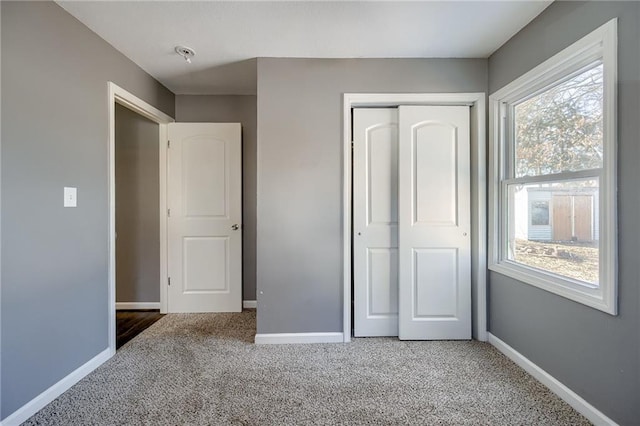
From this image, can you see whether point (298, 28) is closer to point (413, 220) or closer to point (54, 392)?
point (413, 220)

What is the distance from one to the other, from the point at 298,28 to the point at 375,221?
1.55 meters

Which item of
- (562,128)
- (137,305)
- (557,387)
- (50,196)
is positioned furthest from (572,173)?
(137,305)

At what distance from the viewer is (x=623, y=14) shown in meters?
1.33

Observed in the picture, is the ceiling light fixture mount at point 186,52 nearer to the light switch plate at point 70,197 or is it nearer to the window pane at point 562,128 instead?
the light switch plate at point 70,197

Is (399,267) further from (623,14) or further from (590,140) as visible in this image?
(623,14)

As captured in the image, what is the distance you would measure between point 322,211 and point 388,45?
53.5 inches

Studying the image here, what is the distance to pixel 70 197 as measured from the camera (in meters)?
1.81

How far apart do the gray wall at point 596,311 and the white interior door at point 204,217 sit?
2.56 m

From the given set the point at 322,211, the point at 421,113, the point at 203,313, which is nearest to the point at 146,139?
the point at 203,313

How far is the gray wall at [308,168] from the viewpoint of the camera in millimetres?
2338

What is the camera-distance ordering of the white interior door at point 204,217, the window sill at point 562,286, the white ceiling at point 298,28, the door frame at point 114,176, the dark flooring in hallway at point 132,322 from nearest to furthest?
the window sill at point 562,286 < the white ceiling at point 298,28 < the door frame at point 114,176 < the dark flooring in hallway at point 132,322 < the white interior door at point 204,217

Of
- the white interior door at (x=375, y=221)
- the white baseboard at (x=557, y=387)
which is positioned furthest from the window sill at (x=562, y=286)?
the white interior door at (x=375, y=221)

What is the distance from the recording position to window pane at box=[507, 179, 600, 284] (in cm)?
156

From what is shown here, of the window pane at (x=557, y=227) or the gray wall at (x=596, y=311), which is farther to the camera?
the window pane at (x=557, y=227)
